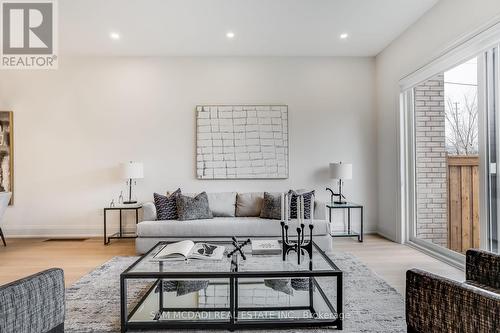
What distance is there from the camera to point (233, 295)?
6.86 feet

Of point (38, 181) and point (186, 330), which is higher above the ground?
point (38, 181)

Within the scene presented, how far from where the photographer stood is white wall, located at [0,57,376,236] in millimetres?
4953

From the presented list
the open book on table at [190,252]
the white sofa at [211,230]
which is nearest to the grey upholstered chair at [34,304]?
the open book on table at [190,252]

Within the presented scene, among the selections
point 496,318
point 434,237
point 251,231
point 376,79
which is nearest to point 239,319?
point 496,318

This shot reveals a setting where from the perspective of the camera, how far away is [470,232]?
3.29 metres

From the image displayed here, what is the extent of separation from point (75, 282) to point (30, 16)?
3.26m

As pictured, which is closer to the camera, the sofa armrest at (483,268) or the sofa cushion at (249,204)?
the sofa armrest at (483,268)

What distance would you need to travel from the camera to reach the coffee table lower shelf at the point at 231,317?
6.78ft

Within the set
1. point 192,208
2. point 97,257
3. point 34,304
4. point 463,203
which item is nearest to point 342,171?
point 463,203

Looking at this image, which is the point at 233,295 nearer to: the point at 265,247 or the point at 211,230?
the point at 265,247

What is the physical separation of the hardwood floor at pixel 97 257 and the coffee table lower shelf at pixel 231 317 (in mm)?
1052

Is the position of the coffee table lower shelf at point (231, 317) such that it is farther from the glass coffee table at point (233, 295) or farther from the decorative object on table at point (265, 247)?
the decorative object on table at point (265, 247)

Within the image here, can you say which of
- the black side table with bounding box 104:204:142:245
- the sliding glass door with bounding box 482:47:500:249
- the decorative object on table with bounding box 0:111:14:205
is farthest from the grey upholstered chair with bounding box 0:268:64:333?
the decorative object on table with bounding box 0:111:14:205

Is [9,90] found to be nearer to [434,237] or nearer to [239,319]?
[239,319]
